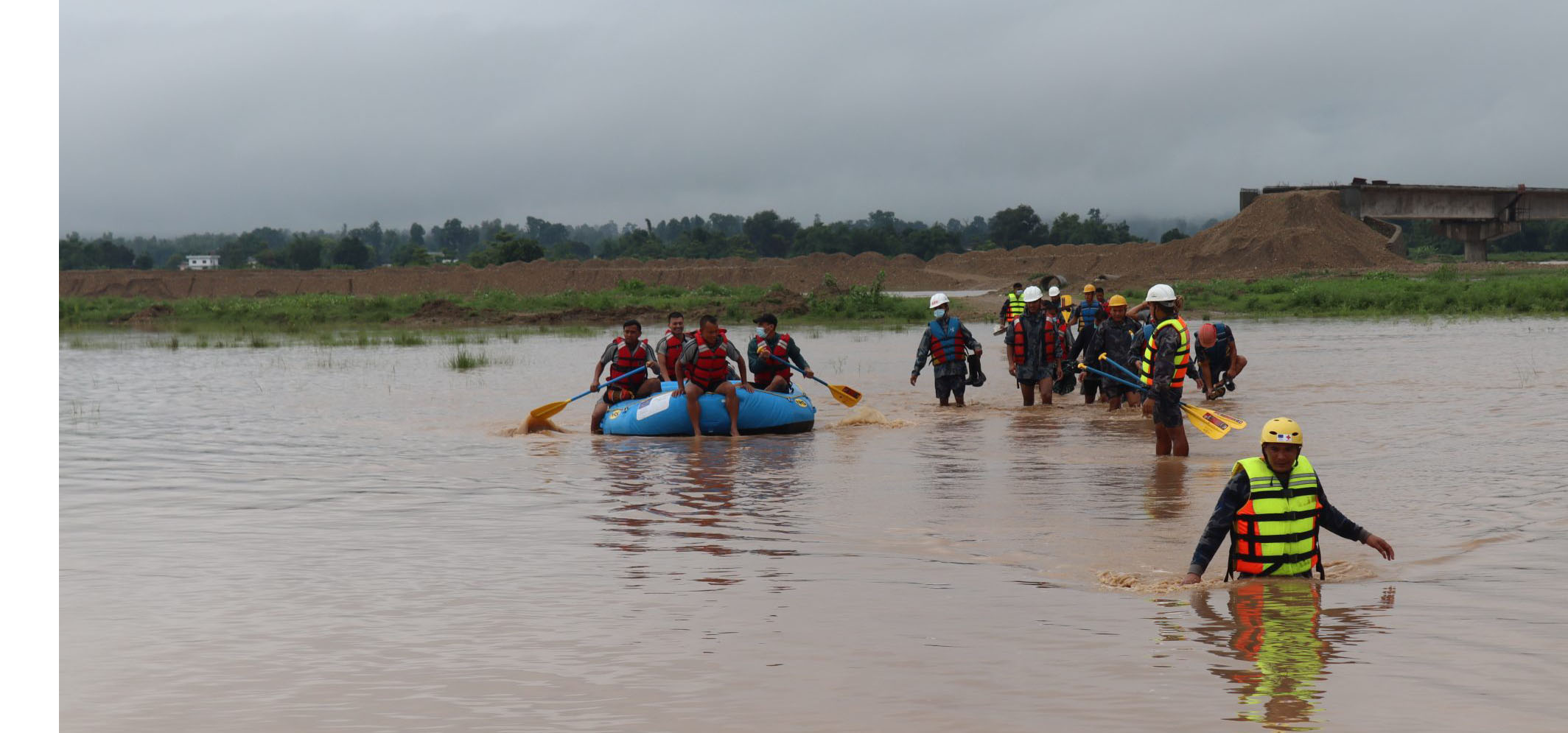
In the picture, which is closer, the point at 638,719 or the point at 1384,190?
the point at 638,719

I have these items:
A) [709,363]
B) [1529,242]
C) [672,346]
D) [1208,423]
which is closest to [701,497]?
[1208,423]

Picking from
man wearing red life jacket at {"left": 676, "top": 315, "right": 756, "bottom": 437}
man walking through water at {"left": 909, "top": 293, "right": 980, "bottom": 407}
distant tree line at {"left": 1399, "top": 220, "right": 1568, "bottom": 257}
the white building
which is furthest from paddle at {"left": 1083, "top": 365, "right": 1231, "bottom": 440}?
the white building

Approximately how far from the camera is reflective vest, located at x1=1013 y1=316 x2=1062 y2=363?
17.2 m

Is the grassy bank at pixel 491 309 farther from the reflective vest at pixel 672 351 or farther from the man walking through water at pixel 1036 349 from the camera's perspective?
the reflective vest at pixel 672 351

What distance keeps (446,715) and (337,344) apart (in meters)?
31.6

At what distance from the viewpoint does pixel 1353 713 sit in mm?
5062

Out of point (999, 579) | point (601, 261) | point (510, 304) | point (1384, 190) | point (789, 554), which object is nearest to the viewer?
point (999, 579)

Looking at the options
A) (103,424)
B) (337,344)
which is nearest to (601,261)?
(337,344)

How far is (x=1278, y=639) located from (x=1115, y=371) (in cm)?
1079

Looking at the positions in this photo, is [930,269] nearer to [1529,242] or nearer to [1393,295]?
[1393,295]

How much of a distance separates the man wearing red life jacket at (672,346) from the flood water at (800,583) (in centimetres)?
87

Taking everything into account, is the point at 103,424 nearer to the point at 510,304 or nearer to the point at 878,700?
the point at 878,700

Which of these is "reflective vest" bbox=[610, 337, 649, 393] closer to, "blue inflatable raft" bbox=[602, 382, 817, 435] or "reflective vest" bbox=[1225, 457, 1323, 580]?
"blue inflatable raft" bbox=[602, 382, 817, 435]

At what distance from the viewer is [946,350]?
1739cm
